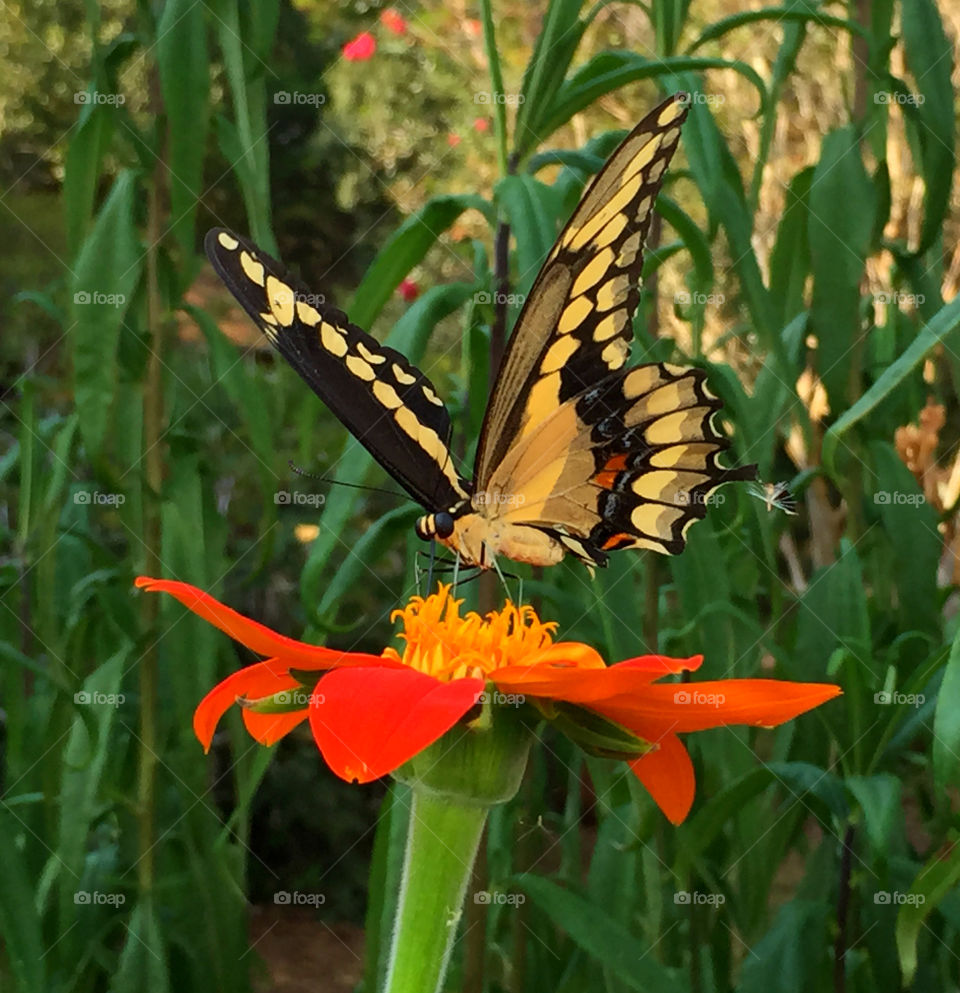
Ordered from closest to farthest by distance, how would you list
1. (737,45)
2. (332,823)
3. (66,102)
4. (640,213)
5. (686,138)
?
(640,213), (686,138), (332,823), (66,102), (737,45)

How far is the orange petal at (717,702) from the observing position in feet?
1.59

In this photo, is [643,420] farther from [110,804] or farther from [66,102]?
[66,102]

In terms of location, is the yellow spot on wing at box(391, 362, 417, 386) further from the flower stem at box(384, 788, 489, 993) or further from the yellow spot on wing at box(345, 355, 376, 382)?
the flower stem at box(384, 788, 489, 993)

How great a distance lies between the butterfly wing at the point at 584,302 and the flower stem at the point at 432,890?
281 millimetres

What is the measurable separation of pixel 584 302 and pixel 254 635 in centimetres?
32

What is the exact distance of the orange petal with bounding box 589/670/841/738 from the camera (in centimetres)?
48

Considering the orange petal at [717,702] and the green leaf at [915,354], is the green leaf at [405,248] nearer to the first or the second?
the green leaf at [915,354]

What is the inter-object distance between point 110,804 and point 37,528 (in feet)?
0.77

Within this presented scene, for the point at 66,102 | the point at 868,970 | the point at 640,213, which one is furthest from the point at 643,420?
the point at 66,102

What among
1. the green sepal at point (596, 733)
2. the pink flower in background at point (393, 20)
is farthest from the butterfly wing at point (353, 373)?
the pink flower in background at point (393, 20)

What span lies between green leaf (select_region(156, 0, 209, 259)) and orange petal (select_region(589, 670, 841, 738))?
51cm

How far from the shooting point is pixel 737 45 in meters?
3.01

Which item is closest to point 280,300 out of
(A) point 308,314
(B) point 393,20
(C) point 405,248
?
Result: (A) point 308,314

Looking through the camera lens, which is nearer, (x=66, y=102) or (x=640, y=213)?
(x=640, y=213)
